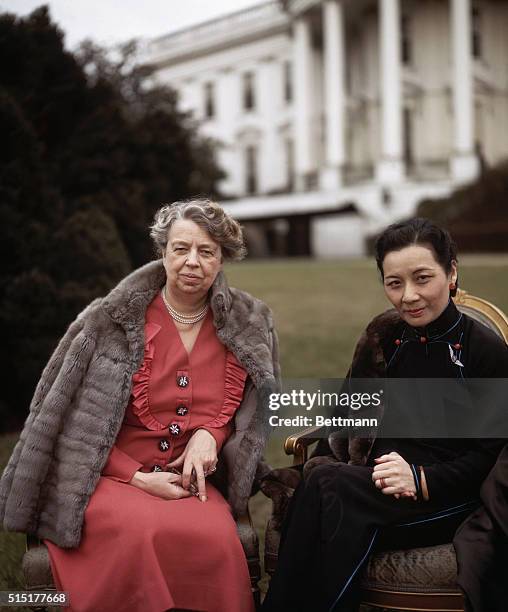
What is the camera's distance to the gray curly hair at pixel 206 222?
2535 mm

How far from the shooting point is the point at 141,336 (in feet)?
8.35

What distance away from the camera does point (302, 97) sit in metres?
30.2

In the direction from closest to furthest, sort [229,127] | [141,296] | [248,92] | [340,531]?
[340,531]
[141,296]
[248,92]
[229,127]

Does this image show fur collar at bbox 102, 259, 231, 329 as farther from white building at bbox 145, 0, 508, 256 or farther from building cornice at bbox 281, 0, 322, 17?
building cornice at bbox 281, 0, 322, 17

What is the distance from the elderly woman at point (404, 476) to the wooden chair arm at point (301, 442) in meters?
0.31

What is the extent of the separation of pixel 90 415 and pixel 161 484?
338mm

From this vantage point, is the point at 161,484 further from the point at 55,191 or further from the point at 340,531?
the point at 55,191

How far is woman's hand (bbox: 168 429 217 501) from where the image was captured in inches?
96.7

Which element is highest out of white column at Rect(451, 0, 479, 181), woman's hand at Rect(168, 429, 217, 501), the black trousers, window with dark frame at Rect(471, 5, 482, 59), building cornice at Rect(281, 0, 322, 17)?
building cornice at Rect(281, 0, 322, 17)

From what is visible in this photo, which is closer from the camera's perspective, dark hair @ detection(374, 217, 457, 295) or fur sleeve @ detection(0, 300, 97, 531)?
dark hair @ detection(374, 217, 457, 295)

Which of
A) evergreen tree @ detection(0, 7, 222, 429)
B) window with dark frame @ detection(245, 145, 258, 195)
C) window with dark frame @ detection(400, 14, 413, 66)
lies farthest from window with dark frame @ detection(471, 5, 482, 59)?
evergreen tree @ detection(0, 7, 222, 429)

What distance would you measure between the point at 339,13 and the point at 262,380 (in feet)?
89.6

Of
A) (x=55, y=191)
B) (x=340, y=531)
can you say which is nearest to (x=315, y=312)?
(x=55, y=191)

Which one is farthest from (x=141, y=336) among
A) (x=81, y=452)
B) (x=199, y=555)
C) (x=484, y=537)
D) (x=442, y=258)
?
(x=484, y=537)
